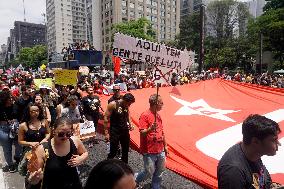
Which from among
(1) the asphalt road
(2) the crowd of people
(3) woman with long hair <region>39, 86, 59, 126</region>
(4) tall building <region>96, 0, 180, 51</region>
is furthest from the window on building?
(1) the asphalt road

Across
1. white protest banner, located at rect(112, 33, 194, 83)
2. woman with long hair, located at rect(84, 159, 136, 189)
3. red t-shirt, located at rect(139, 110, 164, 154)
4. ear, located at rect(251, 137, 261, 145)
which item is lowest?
red t-shirt, located at rect(139, 110, 164, 154)

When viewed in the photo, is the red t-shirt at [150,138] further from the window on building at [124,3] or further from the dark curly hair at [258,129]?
the window on building at [124,3]

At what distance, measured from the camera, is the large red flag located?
18.3 feet

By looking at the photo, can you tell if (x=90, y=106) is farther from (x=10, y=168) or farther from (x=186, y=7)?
(x=186, y=7)

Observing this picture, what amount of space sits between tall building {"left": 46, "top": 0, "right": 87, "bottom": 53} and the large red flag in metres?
155

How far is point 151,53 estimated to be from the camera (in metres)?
7.06

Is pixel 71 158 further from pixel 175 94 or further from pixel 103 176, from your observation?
pixel 175 94

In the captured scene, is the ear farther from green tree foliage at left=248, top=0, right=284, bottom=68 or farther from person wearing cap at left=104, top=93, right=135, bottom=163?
green tree foliage at left=248, top=0, right=284, bottom=68

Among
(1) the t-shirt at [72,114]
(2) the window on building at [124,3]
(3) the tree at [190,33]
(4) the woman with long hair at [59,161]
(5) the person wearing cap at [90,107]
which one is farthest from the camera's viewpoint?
(2) the window on building at [124,3]

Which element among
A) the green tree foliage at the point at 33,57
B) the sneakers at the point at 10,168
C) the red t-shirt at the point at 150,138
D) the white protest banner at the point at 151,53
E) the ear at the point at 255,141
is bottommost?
the sneakers at the point at 10,168

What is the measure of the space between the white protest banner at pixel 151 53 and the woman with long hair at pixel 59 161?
10.9ft

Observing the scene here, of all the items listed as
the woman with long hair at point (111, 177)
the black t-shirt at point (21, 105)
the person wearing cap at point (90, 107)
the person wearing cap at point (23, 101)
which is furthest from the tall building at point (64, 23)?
the woman with long hair at point (111, 177)

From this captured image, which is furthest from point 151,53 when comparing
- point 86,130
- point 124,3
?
point 124,3

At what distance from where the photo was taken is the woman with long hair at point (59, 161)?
3.77 meters
